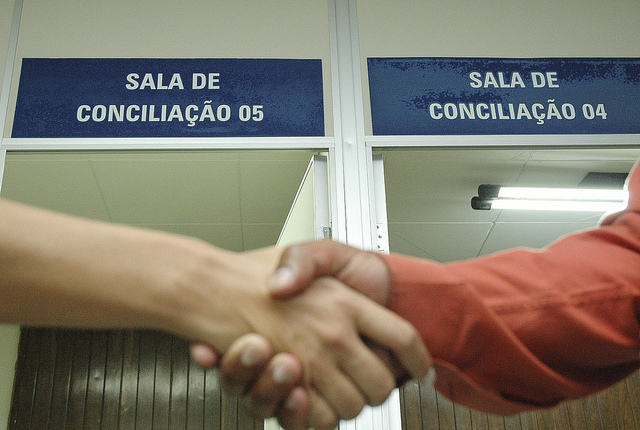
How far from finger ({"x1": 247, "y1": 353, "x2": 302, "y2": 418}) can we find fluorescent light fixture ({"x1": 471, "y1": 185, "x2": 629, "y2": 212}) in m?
2.37

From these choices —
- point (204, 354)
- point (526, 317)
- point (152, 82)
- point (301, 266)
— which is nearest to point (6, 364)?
point (152, 82)

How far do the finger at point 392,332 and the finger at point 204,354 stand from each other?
19 centimetres

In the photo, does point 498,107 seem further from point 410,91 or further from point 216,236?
point 216,236

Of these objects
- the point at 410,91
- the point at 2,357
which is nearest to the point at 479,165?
the point at 410,91

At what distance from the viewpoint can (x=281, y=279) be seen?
2.40 ft

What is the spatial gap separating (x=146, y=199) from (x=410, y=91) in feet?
4.99

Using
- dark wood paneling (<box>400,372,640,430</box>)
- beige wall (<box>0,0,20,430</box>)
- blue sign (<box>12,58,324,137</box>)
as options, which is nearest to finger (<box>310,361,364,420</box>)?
blue sign (<box>12,58,324,137</box>)

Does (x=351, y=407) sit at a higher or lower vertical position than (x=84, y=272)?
lower

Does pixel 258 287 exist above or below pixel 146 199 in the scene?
below

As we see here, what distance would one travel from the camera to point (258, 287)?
0.77 m

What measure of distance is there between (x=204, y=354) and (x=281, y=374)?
0.10m

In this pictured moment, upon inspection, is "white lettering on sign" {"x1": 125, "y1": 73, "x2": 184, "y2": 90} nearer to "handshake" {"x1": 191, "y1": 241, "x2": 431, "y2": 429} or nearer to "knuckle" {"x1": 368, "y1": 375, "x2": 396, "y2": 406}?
"handshake" {"x1": 191, "y1": 241, "x2": 431, "y2": 429}

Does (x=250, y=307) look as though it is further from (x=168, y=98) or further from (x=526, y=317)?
(x=168, y=98)

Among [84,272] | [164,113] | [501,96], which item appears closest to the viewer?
[84,272]
